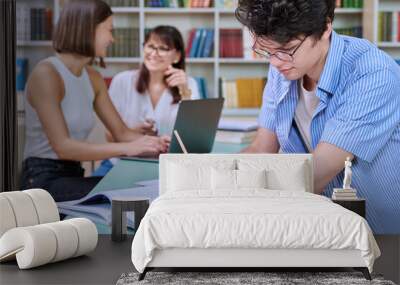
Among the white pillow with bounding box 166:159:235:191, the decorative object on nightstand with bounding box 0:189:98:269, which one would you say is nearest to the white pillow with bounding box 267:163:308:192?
the white pillow with bounding box 166:159:235:191

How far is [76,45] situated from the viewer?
20.2ft

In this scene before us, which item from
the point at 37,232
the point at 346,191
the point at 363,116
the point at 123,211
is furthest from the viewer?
the point at 123,211

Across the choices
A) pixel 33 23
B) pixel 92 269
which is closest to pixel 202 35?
pixel 33 23

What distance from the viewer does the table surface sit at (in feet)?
12.2

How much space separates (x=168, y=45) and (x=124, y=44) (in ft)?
1.13

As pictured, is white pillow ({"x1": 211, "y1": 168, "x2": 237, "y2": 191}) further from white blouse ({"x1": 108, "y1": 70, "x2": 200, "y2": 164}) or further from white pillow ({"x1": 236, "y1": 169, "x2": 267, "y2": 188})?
white blouse ({"x1": 108, "y1": 70, "x2": 200, "y2": 164})

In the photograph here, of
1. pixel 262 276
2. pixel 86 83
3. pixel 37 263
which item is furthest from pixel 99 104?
pixel 262 276

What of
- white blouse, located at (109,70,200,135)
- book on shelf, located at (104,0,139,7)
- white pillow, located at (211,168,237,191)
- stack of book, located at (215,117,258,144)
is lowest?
white pillow, located at (211,168,237,191)

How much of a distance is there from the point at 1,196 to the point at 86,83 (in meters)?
2.17

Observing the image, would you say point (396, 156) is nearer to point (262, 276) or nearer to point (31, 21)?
point (262, 276)

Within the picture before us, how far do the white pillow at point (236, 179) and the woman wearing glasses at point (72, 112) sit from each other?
156 centimetres

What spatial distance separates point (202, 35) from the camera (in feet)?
20.4

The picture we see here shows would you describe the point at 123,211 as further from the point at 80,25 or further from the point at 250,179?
the point at 80,25

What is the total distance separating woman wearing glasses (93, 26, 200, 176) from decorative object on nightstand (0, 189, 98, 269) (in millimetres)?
1775
